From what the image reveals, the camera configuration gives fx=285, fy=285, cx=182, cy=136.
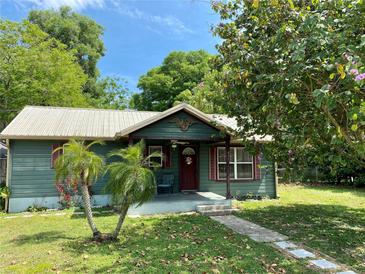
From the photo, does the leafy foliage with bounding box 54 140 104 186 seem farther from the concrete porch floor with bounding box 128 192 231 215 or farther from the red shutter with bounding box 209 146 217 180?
the red shutter with bounding box 209 146 217 180

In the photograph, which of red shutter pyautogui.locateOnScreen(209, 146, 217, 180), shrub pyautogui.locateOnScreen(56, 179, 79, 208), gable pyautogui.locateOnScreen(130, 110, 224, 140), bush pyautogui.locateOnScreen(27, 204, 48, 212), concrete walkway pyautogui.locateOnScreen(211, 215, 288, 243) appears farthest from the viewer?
red shutter pyautogui.locateOnScreen(209, 146, 217, 180)

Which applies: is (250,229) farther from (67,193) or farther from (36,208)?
(36,208)

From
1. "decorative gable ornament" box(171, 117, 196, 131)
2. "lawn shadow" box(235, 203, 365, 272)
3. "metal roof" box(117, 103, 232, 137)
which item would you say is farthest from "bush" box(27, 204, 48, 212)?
"lawn shadow" box(235, 203, 365, 272)

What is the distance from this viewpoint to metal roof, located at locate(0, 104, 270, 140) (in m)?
10.3

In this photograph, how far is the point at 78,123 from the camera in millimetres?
12320

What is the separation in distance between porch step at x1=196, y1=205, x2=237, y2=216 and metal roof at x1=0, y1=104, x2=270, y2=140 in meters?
2.85

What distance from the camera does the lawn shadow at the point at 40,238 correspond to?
21.7 feet

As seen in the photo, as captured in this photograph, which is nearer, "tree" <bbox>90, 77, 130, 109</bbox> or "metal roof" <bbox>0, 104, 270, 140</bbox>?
"metal roof" <bbox>0, 104, 270, 140</bbox>

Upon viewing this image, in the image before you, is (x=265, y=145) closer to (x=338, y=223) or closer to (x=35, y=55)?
(x=338, y=223)

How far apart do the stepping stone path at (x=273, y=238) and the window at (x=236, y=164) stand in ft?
11.8

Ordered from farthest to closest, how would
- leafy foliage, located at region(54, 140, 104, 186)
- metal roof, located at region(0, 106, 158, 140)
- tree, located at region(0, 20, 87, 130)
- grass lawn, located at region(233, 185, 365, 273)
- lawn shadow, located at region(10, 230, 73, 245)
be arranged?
1. tree, located at region(0, 20, 87, 130)
2. metal roof, located at region(0, 106, 158, 140)
3. lawn shadow, located at region(10, 230, 73, 245)
4. leafy foliage, located at region(54, 140, 104, 186)
5. grass lawn, located at region(233, 185, 365, 273)

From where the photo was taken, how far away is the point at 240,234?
7.11 meters

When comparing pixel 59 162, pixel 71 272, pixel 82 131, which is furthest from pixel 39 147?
pixel 71 272

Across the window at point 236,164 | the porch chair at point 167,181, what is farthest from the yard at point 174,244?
the porch chair at point 167,181
